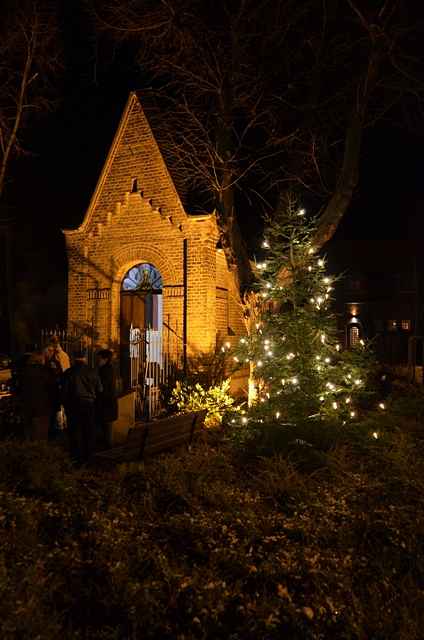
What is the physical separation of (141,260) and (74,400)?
19.8 ft

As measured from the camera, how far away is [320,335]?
332 inches

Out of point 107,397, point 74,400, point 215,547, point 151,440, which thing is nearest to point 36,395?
point 74,400

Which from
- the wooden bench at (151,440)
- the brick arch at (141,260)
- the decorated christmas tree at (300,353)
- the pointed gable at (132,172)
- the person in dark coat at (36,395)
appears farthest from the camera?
the pointed gable at (132,172)

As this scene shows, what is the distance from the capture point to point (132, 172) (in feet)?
44.2

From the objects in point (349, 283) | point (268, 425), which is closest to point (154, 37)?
point (268, 425)

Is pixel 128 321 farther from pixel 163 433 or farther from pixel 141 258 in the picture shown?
pixel 163 433

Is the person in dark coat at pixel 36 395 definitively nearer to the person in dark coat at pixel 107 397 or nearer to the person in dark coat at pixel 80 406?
the person in dark coat at pixel 80 406

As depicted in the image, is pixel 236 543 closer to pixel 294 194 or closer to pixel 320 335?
pixel 320 335

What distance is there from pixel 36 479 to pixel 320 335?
4.60 metres

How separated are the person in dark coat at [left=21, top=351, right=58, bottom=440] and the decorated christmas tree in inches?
123

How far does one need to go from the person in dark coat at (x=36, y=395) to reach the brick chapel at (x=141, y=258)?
14.4 feet

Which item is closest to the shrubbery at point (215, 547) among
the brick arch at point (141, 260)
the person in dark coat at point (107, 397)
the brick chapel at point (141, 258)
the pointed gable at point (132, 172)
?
the person in dark coat at point (107, 397)

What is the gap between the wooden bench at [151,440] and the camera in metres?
7.15

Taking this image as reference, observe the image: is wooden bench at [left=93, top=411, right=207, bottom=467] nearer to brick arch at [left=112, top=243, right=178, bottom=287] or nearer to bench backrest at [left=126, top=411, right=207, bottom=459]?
bench backrest at [left=126, top=411, right=207, bottom=459]
